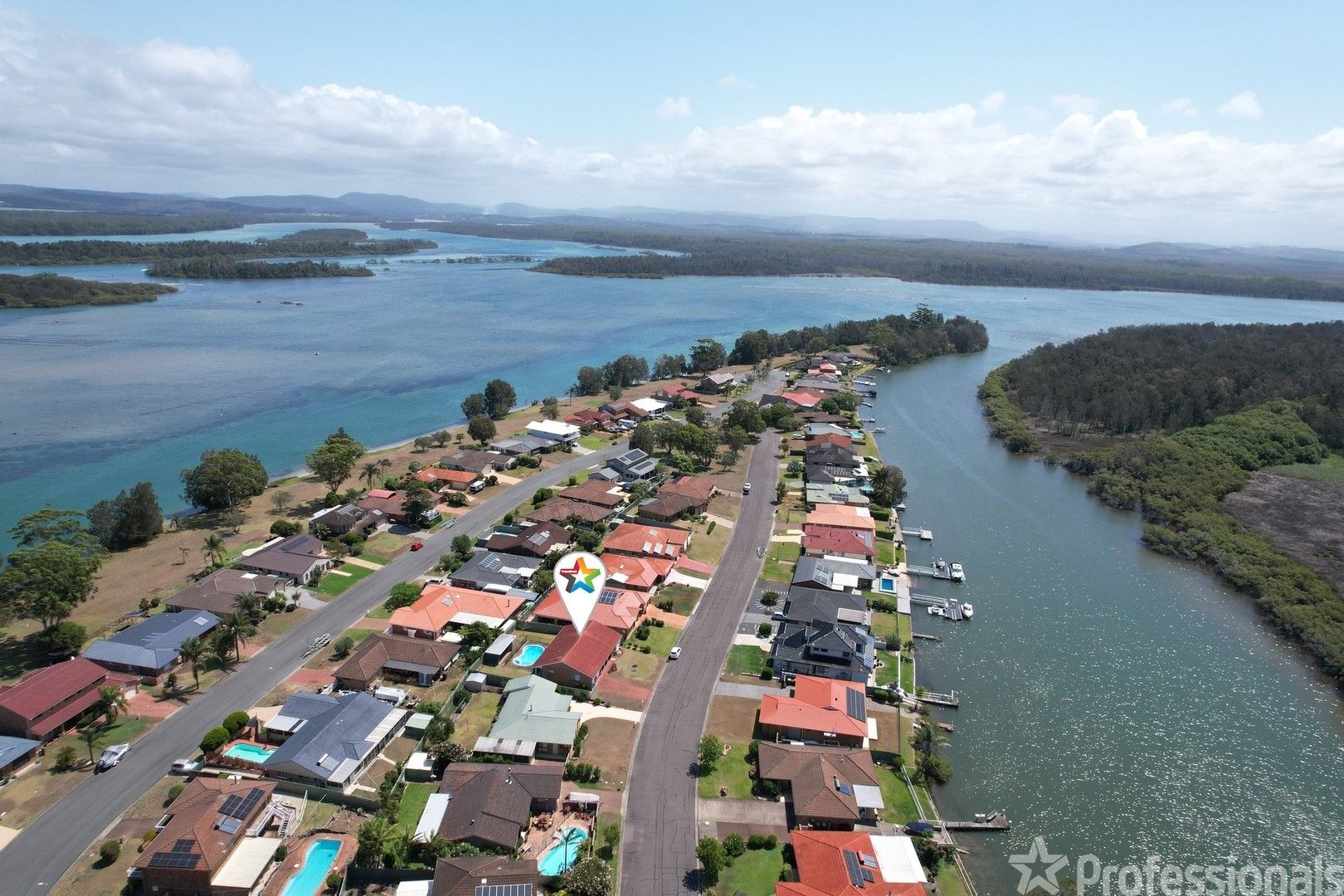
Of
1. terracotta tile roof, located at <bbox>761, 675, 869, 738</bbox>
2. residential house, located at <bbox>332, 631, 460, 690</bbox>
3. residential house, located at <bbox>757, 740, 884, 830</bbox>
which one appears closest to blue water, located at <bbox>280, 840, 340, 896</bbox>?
residential house, located at <bbox>332, 631, 460, 690</bbox>

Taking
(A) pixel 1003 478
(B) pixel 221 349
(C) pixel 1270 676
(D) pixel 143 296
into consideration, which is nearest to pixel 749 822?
(C) pixel 1270 676

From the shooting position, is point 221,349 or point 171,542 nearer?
point 171,542

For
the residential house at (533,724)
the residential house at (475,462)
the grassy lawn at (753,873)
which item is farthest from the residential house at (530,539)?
the grassy lawn at (753,873)

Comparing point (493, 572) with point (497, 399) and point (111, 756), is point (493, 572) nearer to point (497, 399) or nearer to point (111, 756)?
point (111, 756)

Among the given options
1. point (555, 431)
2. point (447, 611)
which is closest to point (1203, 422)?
point (555, 431)

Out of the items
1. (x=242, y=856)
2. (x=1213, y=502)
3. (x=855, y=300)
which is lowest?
(x=242, y=856)

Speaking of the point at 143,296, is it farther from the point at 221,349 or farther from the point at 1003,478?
the point at 1003,478
